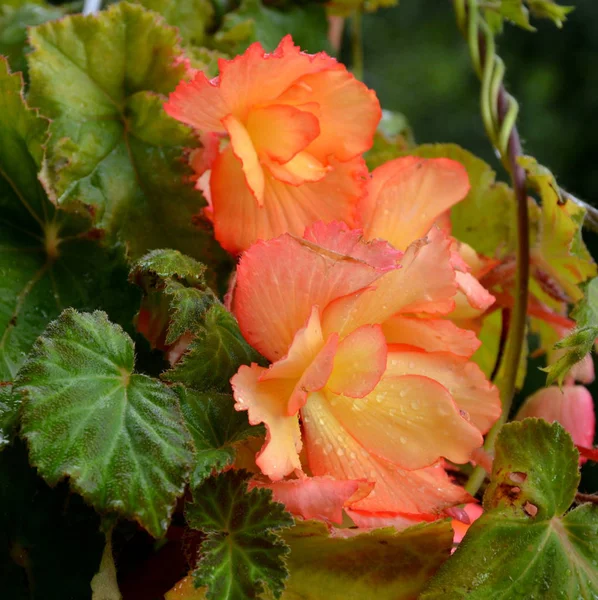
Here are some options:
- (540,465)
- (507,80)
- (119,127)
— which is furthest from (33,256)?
(507,80)

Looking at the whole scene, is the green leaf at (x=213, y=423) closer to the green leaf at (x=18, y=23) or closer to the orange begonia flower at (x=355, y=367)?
the orange begonia flower at (x=355, y=367)

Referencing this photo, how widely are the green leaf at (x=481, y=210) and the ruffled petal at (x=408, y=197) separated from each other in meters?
0.15

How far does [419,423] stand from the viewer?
343 millimetres

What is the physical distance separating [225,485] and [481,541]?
0.12m

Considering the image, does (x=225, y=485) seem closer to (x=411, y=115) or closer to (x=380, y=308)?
(x=380, y=308)

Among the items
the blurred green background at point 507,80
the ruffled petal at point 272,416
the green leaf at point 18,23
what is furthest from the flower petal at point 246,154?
the blurred green background at point 507,80

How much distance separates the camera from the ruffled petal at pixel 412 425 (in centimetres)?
34

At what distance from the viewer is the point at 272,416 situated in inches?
12.3

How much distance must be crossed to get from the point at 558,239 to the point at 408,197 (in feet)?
0.38

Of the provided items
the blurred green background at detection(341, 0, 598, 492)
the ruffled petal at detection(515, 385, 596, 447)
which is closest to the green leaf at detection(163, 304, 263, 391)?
the ruffled petal at detection(515, 385, 596, 447)

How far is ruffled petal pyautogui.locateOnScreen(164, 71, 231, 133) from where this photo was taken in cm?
36

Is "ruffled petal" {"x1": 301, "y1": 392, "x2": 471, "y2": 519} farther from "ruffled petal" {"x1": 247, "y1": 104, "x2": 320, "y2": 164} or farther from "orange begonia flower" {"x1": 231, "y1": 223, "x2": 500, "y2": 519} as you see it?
"ruffled petal" {"x1": 247, "y1": 104, "x2": 320, "y2": 164}

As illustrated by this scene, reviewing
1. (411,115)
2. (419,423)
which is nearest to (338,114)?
(419,423)

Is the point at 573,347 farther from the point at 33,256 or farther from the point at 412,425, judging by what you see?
the point at 33,256
